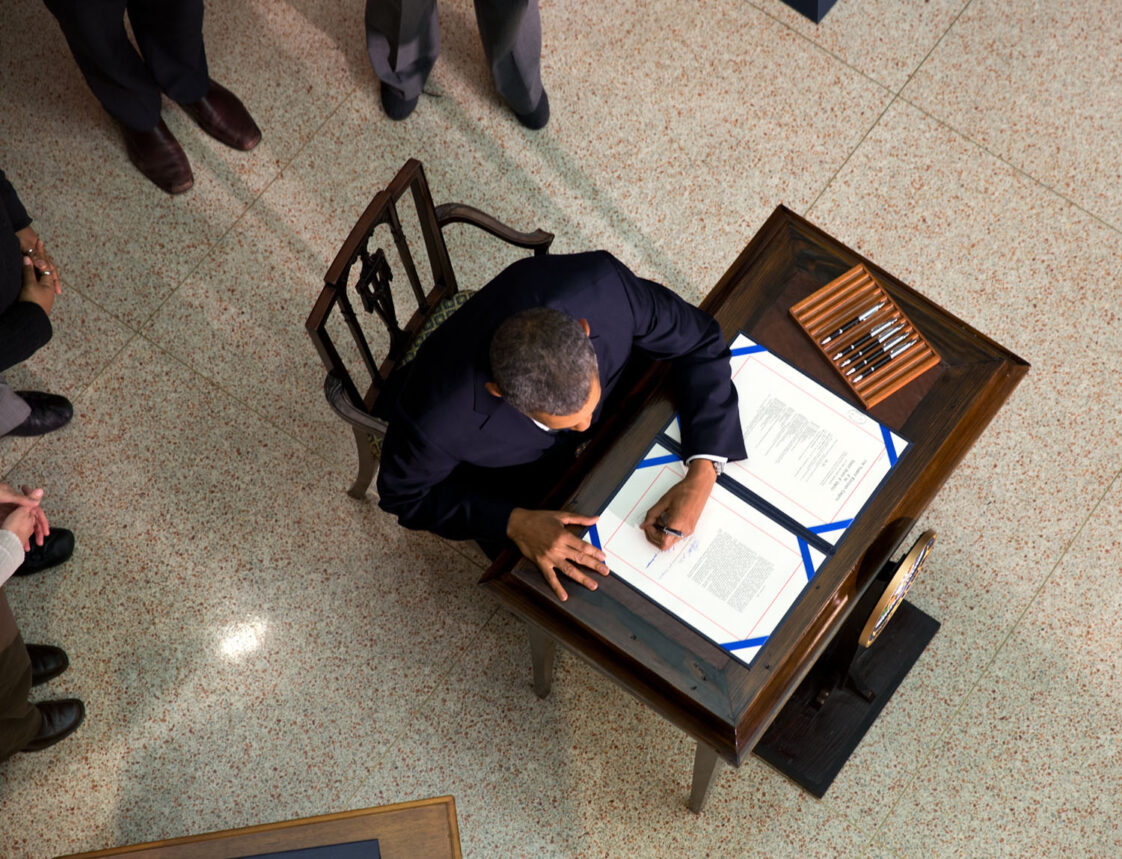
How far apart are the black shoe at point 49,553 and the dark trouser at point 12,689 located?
0.38 metres

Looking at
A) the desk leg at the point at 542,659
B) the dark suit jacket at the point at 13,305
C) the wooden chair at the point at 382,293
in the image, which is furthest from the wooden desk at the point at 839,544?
the dark suit jacket at the point at 13,305

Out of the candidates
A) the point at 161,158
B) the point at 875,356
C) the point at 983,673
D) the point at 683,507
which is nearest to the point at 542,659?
the point at 683,507

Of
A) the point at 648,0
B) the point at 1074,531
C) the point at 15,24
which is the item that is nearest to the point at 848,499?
the point at 1074,531

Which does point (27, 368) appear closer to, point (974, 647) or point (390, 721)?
point (390, 721)

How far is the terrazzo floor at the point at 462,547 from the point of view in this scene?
8.71 ft

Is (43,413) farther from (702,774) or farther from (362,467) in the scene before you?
(702,774)

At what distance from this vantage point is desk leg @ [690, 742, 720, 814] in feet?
7.29

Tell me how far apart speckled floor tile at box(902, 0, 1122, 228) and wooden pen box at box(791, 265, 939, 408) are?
4.71 feet

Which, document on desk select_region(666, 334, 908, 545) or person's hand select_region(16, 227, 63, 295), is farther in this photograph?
person's hand select_region(16, 227, 63, 295)

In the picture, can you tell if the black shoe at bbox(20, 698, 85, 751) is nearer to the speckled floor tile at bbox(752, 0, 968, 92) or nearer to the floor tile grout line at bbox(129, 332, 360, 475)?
the floor tile grout line at bbox(129, 332, 360, 475)

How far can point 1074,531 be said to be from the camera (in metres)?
2.86

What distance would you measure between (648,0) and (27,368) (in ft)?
7.47

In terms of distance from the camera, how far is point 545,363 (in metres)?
1.77

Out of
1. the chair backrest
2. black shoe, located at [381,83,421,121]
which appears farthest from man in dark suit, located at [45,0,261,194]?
the chair backrest
